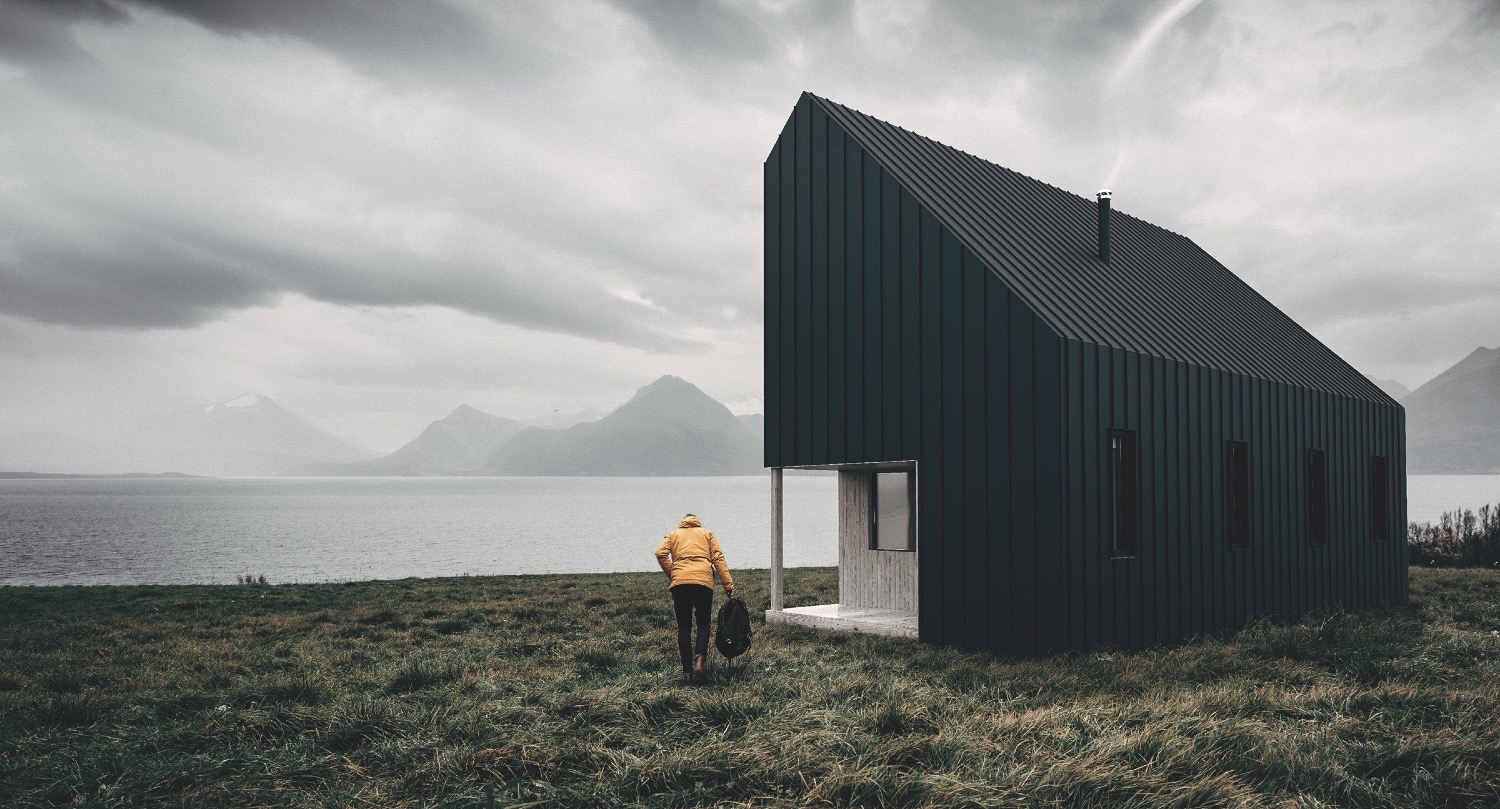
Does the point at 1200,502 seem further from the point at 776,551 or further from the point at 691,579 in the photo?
the point at 691,579

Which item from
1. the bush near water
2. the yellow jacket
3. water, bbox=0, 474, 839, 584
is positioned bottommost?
water, bbox=0, 474, 839, 584

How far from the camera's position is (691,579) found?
8836mm

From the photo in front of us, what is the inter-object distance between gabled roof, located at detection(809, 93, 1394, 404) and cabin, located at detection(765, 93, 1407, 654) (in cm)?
7

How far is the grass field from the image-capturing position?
553cm

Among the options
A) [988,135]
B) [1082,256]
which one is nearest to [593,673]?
[1082,256]

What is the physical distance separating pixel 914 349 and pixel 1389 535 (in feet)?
38.0

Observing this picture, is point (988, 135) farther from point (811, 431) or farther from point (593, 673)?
point (593, 673)

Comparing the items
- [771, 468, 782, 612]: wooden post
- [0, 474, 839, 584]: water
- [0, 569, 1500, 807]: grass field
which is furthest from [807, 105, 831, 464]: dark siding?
[0, 474, 839, 584]: water

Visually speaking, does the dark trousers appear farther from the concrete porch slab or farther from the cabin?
the concrete porch slab

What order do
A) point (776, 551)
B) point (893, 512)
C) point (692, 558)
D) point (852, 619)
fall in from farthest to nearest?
point (893, 512) → point (776, 551) → point (852, 619) → point (692, 558)

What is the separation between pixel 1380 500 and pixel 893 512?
9841 mm

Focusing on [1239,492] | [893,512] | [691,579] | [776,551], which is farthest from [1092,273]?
[691,579]

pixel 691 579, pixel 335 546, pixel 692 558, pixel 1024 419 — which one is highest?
pixel 1024 419

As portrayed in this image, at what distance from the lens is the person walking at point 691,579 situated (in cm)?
886
